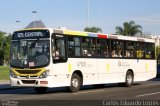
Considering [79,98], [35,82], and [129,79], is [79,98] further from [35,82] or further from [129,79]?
[129,79]

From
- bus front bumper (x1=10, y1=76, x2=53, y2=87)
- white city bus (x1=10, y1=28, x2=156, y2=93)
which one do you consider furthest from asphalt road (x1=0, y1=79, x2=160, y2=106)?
white city bus (x1=10, y1=28, x2=156, y2=93)

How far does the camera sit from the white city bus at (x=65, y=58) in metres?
21.2

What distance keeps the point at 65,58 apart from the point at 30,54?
1741mm

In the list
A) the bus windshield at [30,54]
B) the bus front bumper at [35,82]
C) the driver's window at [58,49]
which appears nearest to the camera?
the bus front bumper at [35,82]

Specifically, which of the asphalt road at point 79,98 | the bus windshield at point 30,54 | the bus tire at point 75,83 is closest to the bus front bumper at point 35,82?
the asphalt road at point 79,98

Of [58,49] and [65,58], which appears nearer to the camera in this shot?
[58,49]

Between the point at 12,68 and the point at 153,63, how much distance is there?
12143mm

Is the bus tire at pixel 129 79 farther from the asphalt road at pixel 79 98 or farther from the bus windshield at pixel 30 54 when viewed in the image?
the bus windshield at pixel 30 54

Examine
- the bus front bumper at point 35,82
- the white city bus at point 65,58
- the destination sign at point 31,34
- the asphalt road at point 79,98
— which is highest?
the destination sign at point 31,34

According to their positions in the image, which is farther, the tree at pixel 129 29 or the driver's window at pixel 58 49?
the tree at pixel 129 29

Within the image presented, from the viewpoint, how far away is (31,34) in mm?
21719

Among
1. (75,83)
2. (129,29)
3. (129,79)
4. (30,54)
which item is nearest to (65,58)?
(75,83)

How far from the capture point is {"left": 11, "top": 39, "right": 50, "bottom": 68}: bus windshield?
21109 mm

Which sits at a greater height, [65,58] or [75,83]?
[65,58]
